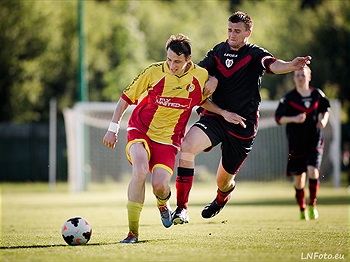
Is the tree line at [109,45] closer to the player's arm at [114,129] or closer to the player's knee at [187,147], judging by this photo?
the player's knee at [187,147]

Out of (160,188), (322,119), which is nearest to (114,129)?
(160,188)

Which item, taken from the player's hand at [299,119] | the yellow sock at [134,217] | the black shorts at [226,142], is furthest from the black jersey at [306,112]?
the yellow sock at [134,217]

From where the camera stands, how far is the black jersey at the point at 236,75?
9.23m

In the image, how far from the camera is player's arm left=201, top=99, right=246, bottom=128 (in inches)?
357

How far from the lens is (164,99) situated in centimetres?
873

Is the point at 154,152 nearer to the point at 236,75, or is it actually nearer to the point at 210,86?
the point at 210,86

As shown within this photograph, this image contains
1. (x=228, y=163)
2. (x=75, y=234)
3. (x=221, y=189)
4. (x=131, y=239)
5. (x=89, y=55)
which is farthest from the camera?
(x=89, y=55)

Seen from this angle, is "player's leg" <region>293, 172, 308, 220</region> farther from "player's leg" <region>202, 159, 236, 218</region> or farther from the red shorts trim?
the red shorts trim

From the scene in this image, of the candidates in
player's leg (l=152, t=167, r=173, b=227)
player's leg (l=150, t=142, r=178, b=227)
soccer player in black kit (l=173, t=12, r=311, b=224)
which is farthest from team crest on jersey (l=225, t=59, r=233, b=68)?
player's leg (l=152, t=167, r=173, b=227)

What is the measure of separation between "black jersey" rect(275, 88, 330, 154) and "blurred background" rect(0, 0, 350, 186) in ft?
58.2

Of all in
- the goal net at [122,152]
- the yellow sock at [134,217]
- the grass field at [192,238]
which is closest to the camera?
the grass field at [192,238]

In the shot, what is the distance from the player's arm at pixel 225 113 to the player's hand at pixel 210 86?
19 centimetres

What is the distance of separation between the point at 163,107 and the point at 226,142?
109cm

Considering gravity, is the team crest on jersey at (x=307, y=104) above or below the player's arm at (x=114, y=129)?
above
